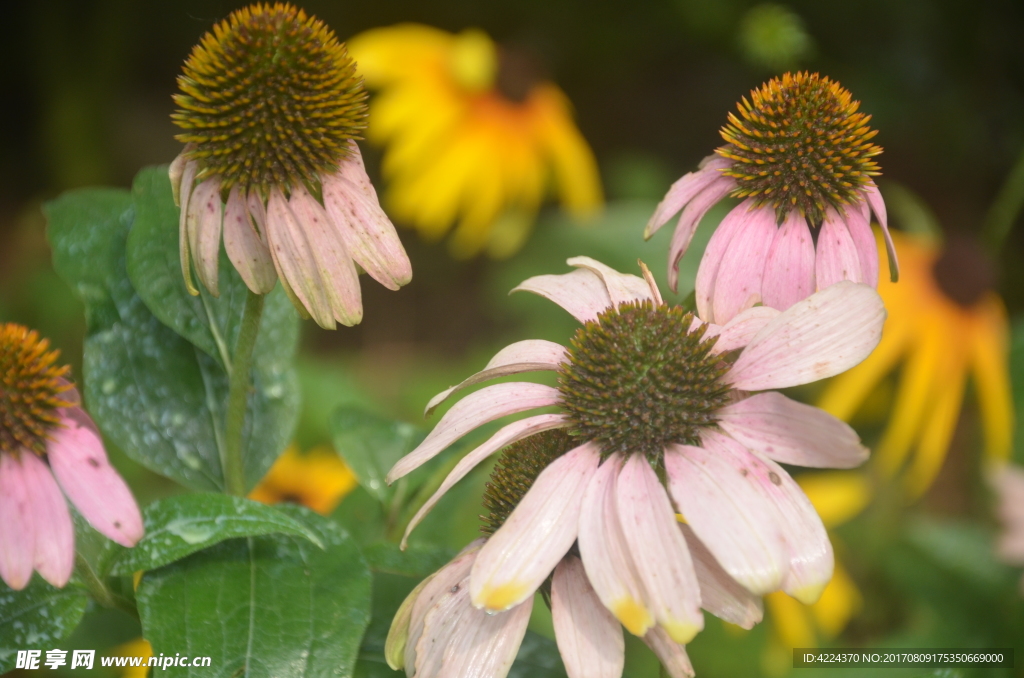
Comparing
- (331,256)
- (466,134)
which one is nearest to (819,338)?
(331,256)

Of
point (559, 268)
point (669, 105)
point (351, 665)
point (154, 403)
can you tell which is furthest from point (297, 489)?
point (669, 105)

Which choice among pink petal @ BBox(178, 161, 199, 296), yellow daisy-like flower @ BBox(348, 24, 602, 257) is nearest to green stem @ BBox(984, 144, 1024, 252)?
yellow daisy-like flower @ BBox(348, 24, 602, 257)

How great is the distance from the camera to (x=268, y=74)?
47 cm

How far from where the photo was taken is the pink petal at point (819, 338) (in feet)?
1.41

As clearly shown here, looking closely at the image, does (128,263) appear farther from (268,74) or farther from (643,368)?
(643,368)

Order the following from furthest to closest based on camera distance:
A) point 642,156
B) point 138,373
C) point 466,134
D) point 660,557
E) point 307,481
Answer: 1. point 642,156
2. point 466,134
3. point 307,481
4. point 138,373
5. point 660,557

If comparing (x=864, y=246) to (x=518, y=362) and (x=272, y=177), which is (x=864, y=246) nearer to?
(x=518, y=362)

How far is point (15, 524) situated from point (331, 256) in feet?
0.67

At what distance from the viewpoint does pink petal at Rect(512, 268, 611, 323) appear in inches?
21.7

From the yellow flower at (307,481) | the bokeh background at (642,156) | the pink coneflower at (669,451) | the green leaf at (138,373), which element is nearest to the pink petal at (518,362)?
the pink coneflower at (669,451)

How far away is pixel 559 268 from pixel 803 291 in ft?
3.42

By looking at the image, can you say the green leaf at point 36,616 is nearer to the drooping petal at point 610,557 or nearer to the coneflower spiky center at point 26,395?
the coneflower spiky center at point 26,395

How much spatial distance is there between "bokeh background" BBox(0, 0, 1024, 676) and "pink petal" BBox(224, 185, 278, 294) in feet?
2.04

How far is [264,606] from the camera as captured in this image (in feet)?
1.65
